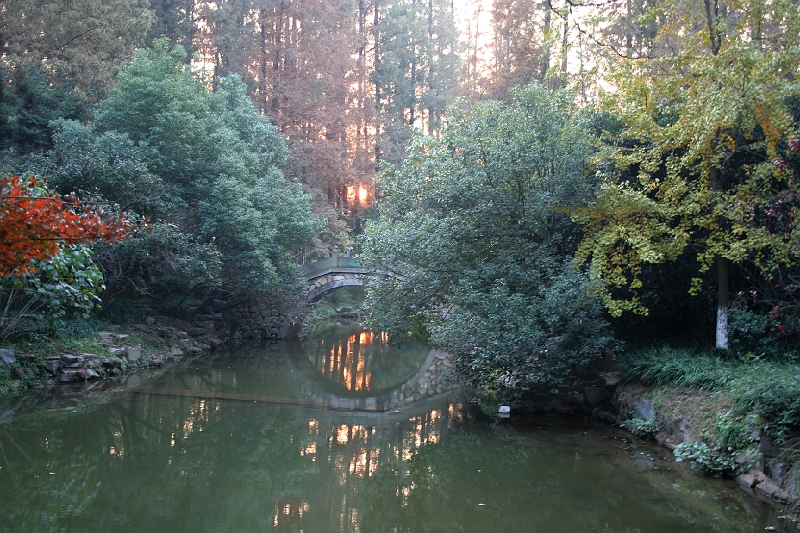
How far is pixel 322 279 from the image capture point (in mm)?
21953

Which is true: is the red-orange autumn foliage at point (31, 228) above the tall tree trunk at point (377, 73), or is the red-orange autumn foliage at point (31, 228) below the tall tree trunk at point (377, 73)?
below

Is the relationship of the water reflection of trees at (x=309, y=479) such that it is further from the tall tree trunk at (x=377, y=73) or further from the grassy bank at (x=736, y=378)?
the tall tree trunk at (x=377, y=73)

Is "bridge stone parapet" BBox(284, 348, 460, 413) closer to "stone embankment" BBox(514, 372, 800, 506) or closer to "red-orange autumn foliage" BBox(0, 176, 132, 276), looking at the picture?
"stone embankment" BBox(514, 372, 800, 506)

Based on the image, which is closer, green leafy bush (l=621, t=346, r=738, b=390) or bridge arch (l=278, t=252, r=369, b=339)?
green leafy bush (l=621, t=346, r=738, b=390)

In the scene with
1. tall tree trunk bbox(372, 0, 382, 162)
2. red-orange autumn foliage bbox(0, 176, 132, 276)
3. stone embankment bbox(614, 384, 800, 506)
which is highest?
tall tree trunk bbox(372, 0, 382, 162)

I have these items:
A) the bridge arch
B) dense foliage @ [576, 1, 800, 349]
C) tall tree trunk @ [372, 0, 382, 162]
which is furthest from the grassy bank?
tall tree trunk @ [372, 0, 382, 162]

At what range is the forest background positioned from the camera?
9086 mm

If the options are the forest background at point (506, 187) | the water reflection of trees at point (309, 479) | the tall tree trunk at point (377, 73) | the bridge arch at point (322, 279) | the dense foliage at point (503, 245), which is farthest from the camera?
the tall tree trunk at point (377, 73)

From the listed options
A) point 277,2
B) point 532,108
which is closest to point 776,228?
point 532,108

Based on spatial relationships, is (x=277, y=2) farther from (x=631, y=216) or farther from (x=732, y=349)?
(x=732, y=349)

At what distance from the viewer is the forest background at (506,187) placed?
9.09 m

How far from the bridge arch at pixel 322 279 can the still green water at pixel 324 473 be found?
9001 mm

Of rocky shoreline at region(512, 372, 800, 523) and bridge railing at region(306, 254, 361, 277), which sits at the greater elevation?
bridge railing at region(306, 254, 361, 277)

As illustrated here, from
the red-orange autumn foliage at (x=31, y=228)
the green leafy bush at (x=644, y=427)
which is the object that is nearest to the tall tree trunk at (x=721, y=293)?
the green leafy bush at (x=644, y=427)
